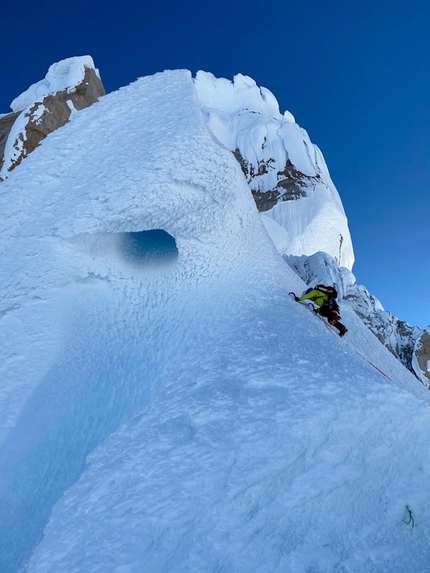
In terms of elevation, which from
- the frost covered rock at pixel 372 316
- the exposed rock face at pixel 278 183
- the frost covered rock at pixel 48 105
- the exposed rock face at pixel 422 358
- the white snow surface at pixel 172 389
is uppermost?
the exposed rock face at pixel 278 183

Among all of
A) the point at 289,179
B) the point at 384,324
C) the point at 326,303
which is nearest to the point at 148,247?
the point at 326,303

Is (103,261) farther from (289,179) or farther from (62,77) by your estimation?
(289,179)

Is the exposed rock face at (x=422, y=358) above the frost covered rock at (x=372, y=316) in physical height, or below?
below

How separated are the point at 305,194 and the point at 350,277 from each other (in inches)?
310

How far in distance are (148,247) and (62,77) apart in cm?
1924

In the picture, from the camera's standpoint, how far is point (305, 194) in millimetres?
29766

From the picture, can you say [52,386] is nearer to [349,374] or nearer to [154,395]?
[154,395]

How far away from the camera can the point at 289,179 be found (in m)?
31.3

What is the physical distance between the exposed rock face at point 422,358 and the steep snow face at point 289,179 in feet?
31.3

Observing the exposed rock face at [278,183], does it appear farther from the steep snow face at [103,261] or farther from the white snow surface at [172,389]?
the steep snow face at [103,261]

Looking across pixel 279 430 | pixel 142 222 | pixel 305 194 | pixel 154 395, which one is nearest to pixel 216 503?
pixel 279 430

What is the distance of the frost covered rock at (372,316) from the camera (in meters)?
18.8

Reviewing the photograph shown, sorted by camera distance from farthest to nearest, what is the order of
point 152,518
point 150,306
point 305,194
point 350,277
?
point 305,194
point 350,277
point 150,306
point 152,518

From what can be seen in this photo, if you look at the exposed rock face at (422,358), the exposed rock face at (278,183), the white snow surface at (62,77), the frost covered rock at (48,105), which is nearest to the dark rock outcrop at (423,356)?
the exposed rock face at (422,358)
